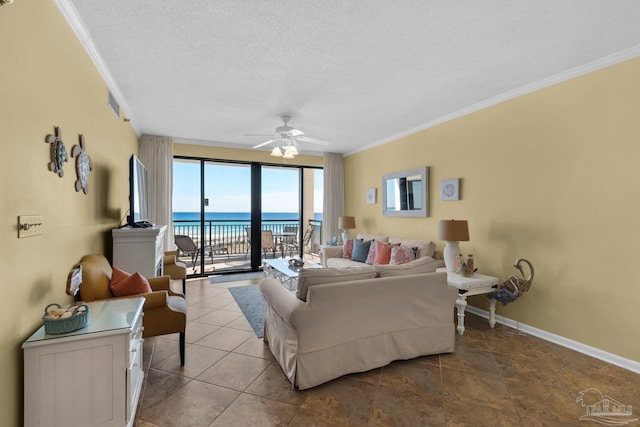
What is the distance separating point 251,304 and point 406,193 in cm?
293

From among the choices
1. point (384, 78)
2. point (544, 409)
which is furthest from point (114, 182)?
point (544, 409)

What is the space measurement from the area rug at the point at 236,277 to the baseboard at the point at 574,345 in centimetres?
394

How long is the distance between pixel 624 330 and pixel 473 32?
109 inches

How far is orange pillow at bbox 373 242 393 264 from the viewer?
180 inches

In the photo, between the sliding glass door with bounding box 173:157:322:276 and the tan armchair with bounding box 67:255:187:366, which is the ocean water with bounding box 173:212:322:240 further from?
the tan armchair with bounding box 67:255:187:366

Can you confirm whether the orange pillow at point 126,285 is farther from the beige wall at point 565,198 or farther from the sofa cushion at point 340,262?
the beige wall at point 565,198

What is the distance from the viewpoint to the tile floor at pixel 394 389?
192cm

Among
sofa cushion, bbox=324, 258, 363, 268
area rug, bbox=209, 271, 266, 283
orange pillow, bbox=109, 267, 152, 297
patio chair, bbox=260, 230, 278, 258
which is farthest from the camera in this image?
patio chair, bbox=260, 230, 278, 258

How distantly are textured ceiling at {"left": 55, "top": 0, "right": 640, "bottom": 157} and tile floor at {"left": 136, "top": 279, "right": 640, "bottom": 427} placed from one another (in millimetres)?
2620

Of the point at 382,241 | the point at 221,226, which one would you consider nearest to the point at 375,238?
the point at 382,241

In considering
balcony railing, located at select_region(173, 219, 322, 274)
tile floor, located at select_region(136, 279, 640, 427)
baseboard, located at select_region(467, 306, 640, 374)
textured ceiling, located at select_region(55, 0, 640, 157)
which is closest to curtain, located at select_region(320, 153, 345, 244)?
balcony railing, located at select_region(173, 219, 322, 274)

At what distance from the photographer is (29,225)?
5.18 feet

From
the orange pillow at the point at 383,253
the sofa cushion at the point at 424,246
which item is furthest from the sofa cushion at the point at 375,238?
the sofa cushion at the point at 424,246

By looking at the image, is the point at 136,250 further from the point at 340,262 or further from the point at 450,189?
the point at 450,189
